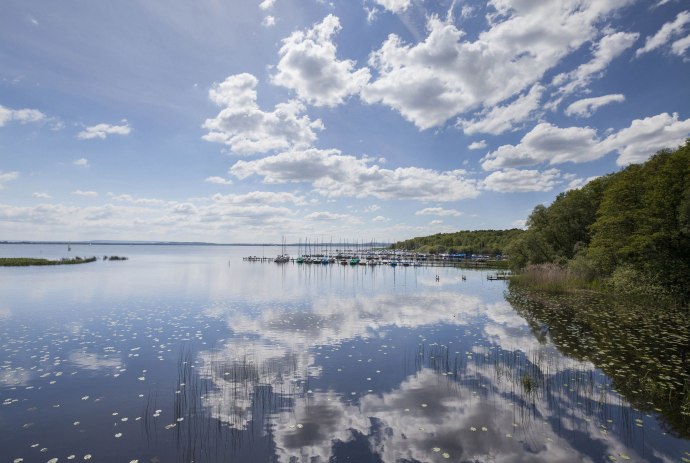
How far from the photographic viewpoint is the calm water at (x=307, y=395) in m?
12.0

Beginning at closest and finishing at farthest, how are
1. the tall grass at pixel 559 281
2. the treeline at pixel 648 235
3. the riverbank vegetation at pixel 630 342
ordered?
1. the riverbank vegetation at pixel 630 342
2. the treeline at pixel 648 235
3. the tall grass at pixel 559 281

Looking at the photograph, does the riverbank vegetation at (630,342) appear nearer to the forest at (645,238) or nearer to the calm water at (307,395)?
the calm water at (307,395)

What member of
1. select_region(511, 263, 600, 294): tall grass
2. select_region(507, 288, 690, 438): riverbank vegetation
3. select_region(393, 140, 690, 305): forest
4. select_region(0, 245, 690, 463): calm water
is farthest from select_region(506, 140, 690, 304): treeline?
select_region(0, 245, 690, 463): calm water

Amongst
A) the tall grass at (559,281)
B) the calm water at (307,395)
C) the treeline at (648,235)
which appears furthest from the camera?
the tall grass at (559,281)

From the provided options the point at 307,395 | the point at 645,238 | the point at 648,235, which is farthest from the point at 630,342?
the point at 307,395

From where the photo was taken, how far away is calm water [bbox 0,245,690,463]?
12.0 m

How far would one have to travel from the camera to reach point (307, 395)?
16203mm

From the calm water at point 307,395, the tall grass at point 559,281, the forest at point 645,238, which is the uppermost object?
the forest at point 645,238

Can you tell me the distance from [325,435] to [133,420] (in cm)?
726

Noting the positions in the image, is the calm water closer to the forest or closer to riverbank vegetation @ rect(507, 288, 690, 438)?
riverbank vegetation @ rect(507, 288, 690, 438)

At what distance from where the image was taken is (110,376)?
18.8 metres

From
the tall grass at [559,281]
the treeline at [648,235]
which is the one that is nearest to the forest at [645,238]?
the treeline at [648,235]

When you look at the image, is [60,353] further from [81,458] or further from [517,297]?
[517,297]

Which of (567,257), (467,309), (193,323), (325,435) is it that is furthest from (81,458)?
(567,257)
